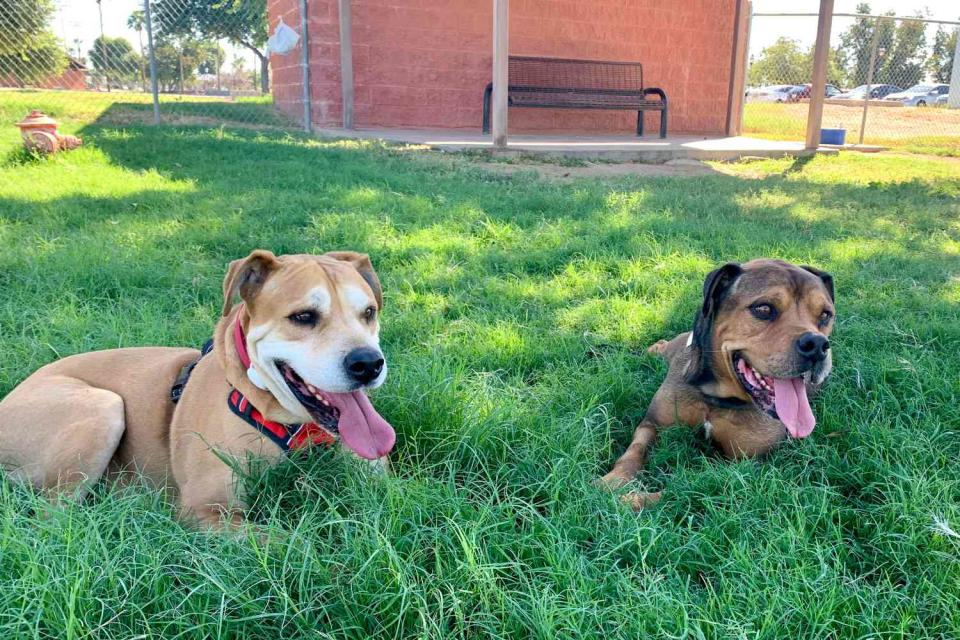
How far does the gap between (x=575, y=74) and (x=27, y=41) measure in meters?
11.2

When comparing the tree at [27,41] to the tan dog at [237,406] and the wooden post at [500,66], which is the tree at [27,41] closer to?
the wooden post at [500,66]

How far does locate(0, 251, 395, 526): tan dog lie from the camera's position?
97.0 inches

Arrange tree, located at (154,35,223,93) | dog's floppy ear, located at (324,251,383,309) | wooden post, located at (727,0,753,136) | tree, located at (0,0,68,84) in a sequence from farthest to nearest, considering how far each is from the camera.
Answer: tree, located at (154,35,223,93)
wooden post, located at (727,0,753,136)
tree, located at (0,0,68,84)
dog's floppy ear, located at (324,251,383,309)

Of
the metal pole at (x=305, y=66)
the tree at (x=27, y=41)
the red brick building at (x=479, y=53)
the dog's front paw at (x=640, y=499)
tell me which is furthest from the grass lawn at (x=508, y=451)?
the red brick building at (x=479, y=53)

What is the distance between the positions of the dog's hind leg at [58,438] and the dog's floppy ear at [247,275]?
26.1 inches

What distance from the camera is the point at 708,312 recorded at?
324 centimetres

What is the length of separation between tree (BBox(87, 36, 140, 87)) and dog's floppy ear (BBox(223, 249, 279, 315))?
40.2 feet

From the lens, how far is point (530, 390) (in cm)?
348

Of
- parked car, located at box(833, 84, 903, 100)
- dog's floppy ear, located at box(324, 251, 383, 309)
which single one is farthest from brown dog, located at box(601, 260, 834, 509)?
parked car, located at box(833, 84, 903, 100)

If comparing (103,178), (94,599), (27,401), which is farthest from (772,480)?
(103,178)

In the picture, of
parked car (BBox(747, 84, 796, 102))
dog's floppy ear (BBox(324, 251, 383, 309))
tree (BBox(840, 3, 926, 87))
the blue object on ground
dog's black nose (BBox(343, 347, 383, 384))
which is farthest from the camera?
parked car (BBox(747, 84, 796, 102))

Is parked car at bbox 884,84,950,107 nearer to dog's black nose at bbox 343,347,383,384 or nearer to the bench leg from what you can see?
the bench leg

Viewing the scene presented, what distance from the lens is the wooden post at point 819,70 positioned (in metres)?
12.6

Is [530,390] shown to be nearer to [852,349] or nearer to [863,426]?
[863,426]
